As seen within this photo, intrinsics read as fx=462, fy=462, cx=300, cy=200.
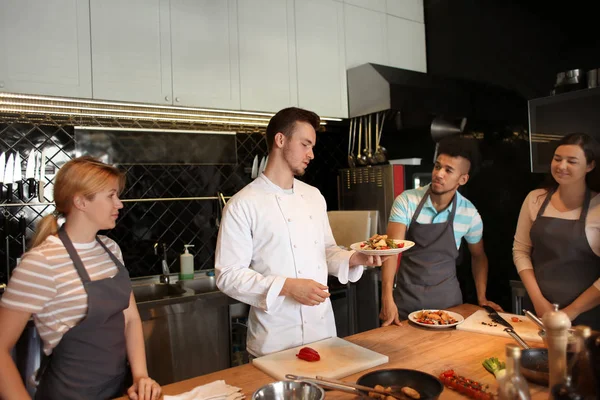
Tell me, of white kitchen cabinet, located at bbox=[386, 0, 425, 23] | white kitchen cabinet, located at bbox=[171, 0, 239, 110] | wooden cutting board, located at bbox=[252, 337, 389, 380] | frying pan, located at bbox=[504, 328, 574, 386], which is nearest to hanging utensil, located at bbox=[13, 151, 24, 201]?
white kitchen cabinet, located at bbox=[171, 0, 239, 110]

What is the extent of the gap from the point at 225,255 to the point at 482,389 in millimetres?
1008

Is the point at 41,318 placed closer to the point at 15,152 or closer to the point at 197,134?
the point at 15,152

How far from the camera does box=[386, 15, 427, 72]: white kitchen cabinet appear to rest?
13.5 ft

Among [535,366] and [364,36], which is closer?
[535,366]

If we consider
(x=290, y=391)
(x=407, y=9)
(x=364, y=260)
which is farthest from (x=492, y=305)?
(x=407, y=9)

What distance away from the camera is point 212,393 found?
1278mm

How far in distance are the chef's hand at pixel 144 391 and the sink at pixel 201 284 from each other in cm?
194

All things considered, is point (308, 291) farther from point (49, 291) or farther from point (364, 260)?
point (49, 291)

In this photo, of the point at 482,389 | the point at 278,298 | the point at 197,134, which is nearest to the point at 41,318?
the point at 278,298

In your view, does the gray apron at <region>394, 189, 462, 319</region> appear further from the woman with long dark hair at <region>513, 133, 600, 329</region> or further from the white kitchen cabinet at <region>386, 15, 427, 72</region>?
the white kitchen cabinet at <region>386, 15, 427, 72</region>

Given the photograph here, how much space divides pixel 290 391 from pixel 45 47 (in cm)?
244

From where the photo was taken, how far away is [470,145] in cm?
236

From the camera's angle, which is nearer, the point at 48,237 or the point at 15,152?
the point at 48,237

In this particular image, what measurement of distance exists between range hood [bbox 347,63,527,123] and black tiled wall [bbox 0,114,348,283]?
94 centimetres
